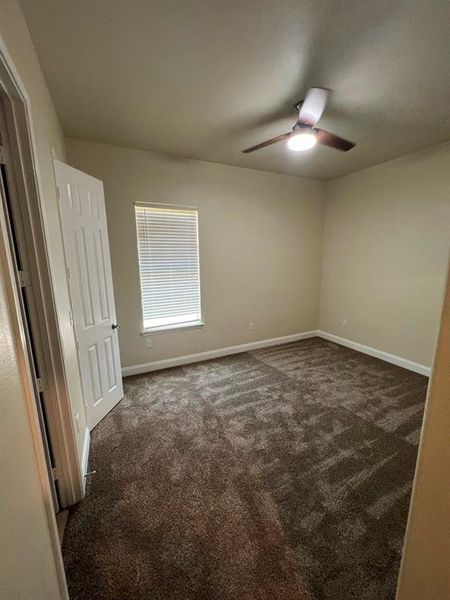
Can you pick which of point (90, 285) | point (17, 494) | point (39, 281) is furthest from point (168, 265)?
point (17, 494)

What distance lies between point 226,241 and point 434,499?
318 cm

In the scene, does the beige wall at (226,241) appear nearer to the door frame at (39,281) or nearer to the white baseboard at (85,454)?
the white baseboard at (85,454)

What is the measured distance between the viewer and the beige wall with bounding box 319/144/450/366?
2871mm

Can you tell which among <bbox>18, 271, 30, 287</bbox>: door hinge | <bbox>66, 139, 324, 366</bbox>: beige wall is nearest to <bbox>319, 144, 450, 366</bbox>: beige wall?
<bbox>66, 139, 324, 366</bbox>: beige wall

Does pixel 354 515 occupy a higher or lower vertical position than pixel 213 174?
lower

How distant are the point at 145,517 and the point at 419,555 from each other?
1.36 meters

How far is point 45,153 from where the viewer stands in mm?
1517

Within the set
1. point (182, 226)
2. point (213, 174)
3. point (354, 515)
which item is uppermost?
point (213, 174)

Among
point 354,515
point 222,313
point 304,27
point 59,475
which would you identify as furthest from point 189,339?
point 304,27

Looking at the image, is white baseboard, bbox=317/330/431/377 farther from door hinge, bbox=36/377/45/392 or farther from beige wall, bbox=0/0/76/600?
door hinge, bbox=36/377/45/392

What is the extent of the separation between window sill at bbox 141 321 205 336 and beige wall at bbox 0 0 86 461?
1.29 metres

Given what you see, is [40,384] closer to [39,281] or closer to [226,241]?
[39,281]

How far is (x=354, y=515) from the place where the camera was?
142 centimetres

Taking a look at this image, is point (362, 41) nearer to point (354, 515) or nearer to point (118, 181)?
point (118, 181)
